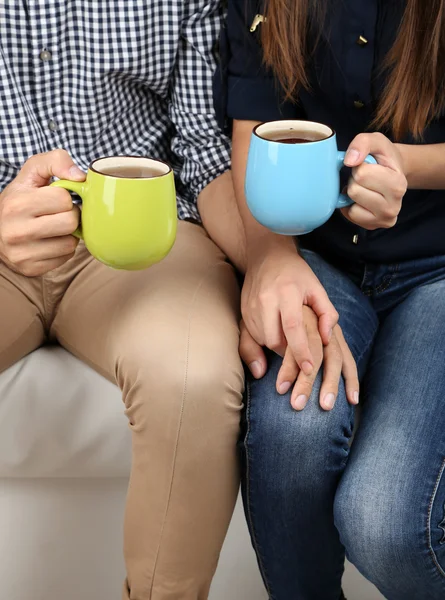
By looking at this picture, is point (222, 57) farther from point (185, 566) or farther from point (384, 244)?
point (185, 566)

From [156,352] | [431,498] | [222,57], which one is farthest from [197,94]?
[431,498]

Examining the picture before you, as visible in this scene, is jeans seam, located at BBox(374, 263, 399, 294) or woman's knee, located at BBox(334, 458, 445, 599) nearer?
woman's knee, located at BBox(334, 458, 445, 599)

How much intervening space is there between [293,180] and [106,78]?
1.51ft

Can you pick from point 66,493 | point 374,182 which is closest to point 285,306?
point 374,182

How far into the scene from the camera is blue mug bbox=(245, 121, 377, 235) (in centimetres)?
84

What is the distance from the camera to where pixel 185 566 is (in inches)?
36.5

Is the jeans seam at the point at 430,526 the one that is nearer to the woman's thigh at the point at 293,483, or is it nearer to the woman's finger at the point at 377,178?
the woman's thigh at the point at 293,483

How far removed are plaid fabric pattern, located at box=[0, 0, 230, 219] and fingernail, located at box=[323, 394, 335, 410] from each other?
43 centimetres

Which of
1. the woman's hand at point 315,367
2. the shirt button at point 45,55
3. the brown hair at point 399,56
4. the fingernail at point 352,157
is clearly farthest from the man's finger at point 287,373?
the shirt button at point 45,55

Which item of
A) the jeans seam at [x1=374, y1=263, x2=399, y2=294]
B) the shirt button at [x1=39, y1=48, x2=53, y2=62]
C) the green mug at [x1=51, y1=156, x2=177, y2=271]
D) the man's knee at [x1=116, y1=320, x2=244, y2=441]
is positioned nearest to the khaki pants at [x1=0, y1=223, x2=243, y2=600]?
the man's knee at [x1=116, y1=320, x2=244, y2=441]

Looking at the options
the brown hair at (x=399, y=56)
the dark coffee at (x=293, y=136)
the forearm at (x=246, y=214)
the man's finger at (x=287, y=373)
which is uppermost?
the brown hair at (x=399, y=56)

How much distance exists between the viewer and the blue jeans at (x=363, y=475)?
89 cm

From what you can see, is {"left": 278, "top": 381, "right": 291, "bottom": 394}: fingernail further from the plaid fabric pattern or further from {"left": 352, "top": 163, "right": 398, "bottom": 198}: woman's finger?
the plaid fabric pattern

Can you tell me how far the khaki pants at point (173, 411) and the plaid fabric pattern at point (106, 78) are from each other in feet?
0.91
